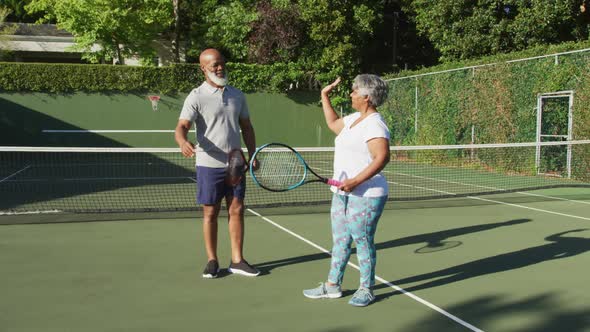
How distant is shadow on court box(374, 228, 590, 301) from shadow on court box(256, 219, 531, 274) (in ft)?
2.60

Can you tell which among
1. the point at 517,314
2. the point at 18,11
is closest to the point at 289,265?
the point at 517,314

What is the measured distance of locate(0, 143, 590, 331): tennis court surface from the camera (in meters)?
3.77

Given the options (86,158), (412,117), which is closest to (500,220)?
(412,117)

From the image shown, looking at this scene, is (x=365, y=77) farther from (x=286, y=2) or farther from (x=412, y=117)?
(x=286, y=2)

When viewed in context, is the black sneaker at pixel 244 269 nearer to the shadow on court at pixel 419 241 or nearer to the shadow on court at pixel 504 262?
the shadow on court at pixel 419 241

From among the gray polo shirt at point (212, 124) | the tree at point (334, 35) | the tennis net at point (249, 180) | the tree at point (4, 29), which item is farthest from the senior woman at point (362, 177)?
the tree at point (4, 29)

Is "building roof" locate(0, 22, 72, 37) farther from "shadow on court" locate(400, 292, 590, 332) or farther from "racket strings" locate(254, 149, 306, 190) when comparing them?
"shadow on court" locate(400, 292, 590, 332)

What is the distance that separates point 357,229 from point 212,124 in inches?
58.4

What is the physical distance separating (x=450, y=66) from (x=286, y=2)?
8.96 meters

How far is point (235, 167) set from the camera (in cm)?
445

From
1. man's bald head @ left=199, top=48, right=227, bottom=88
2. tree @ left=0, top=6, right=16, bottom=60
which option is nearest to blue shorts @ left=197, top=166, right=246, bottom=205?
man's bald head @ left=199, top=48, right=227, bottom=88

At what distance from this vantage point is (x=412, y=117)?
19.1 meters

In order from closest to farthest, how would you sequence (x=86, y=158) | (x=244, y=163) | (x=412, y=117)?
(x=244, y=163) → (x=412, y=117) → (x=86, y=158)

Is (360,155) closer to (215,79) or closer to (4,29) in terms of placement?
(215,79)
